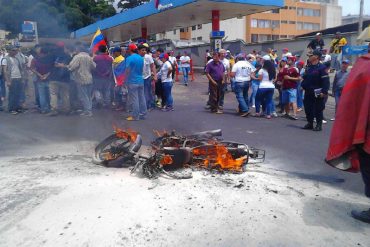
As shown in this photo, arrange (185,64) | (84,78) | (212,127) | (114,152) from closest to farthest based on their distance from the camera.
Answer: (114,152), (212,127), (84,78), (185,64)

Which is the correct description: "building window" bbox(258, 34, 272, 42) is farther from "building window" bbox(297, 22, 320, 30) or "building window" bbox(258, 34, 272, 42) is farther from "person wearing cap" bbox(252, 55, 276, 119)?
"person wearing cap" bbox(252, 55, 276, 119)

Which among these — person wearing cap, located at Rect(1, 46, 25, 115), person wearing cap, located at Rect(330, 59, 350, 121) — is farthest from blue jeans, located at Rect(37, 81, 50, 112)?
person wearing cap, located at Rect(330, 59, 350, 121)

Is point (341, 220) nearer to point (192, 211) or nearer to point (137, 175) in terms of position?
point (192, 211)

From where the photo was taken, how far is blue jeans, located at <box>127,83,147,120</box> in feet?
30.2

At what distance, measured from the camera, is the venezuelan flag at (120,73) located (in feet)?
32.9

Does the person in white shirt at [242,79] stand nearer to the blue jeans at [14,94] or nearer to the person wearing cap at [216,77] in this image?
the person wearing cap at [216,77]

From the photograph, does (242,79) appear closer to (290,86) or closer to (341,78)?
(290,86)

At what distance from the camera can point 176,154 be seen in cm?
505

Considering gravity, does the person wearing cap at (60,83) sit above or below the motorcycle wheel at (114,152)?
above

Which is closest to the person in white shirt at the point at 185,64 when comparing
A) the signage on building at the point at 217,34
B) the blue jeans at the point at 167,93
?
the signage on building at the point at 217,34

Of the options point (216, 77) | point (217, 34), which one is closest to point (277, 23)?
point (217, 34)

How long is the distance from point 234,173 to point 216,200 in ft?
3.04

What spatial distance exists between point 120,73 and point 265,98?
4.31m

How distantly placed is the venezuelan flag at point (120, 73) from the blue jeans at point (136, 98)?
0.87m
